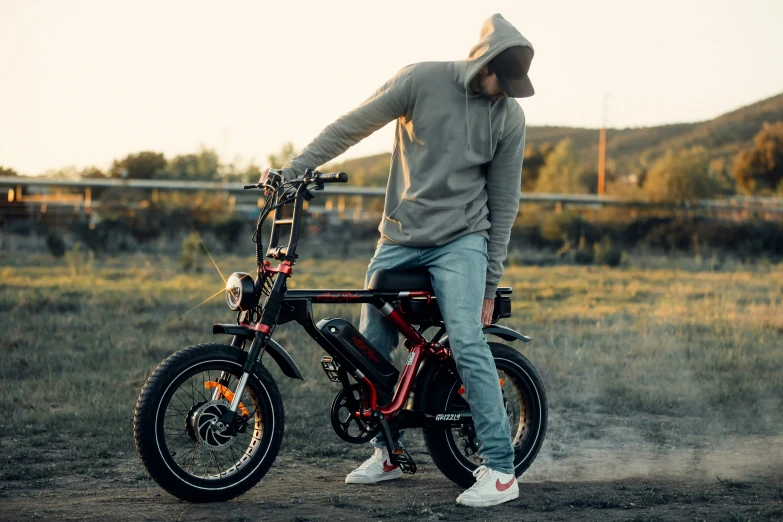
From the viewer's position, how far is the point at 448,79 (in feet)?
15.0

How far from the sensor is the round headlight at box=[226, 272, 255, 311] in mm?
4367

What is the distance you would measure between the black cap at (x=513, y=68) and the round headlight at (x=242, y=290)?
1534 mm

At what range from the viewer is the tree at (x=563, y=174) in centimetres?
7925

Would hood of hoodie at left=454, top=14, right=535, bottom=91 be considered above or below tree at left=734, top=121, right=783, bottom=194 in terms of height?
below

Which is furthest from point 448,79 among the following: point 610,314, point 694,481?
point 610,314

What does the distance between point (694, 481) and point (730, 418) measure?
2.53 meters

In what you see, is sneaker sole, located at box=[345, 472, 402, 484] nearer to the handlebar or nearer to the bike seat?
the bike seat

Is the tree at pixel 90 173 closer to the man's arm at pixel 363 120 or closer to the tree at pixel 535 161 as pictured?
the tree at pixel 535 161

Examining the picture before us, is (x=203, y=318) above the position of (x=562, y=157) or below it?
below

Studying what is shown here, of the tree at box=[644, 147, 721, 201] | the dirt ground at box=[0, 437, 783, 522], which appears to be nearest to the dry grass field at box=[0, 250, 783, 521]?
the dirt ground at box=[0, 437, 783, 522]

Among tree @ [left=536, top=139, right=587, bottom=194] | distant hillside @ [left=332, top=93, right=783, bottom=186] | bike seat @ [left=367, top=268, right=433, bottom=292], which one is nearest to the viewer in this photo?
bike seat @ [left=367, top=268, right=433, bottom=292]

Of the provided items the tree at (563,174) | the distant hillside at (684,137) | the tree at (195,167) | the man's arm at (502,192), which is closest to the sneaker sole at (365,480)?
the man's arm at (502,192)

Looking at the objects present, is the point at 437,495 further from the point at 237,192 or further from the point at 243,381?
the point at 237,192

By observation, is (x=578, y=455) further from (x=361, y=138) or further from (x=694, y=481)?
(x=361, y=138)
